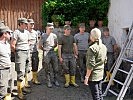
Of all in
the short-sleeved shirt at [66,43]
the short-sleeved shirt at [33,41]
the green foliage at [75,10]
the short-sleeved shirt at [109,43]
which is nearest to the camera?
the short-sleeved shirt at [33,41]

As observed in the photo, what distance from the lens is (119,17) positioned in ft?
38.0

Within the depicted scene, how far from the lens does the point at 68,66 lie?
1047cm

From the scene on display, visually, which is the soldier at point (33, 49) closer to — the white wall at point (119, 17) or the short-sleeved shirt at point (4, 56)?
the short-sleeved shirt at point (4, 56)

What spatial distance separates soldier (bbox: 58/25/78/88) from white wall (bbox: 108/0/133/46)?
189cm

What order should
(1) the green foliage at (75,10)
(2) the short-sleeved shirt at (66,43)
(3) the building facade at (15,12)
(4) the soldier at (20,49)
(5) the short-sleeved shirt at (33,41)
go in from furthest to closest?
(3) the building facade at (15,12), (1) the green foliage at (75,10), (2) the short-sleeved shirt at (66,43), (5) the short-sleeved shirt at (33,41), (4) the soldier at (20,49)

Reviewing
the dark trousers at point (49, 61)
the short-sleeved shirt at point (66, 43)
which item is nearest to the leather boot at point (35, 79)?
the dark trousers at point (49, 61)

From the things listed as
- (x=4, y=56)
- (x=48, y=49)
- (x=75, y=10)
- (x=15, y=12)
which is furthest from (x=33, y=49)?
(x=15, y=12)

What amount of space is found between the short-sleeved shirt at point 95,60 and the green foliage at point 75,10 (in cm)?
630

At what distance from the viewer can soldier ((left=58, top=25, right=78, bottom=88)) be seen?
10336 mm

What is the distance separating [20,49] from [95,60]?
2.66m

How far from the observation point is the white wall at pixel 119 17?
10.5 m

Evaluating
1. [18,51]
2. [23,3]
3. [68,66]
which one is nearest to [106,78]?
[68,66]

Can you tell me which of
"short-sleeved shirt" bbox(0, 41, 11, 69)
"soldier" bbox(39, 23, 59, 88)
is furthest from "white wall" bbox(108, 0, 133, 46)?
"short-sleeved shirt" bbox(0, 41, 11, 69)

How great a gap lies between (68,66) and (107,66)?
4.17 feet
